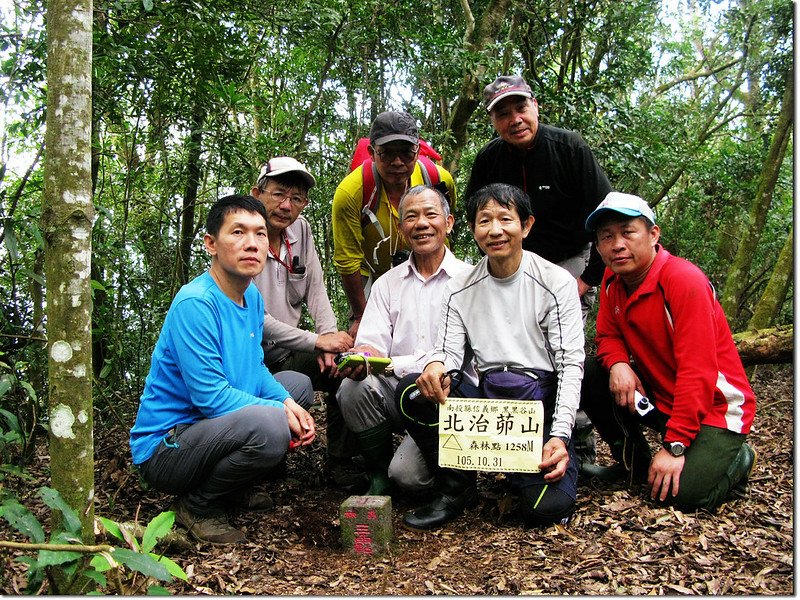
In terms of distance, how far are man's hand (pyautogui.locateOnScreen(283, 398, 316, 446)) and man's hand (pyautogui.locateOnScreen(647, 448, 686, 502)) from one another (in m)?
1.85

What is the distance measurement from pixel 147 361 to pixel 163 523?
316cm

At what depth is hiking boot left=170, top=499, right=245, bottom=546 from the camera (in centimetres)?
340

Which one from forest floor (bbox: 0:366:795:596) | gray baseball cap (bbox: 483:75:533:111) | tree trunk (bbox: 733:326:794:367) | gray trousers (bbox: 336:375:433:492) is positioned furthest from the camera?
tree trunk (bbox: 733:326:794:367)

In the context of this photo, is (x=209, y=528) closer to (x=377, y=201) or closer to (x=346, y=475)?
(x=346, y=475)

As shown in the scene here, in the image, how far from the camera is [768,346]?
5625 millimetres

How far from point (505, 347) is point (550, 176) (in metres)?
1.33

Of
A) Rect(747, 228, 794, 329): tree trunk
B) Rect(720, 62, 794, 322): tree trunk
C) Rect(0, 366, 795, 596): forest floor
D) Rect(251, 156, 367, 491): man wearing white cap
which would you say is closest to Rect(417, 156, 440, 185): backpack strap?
Rect(251, 156, 367, 491): man wearing white cap

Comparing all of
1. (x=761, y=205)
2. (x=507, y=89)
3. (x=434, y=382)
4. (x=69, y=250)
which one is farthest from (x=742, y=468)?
(x=761, y=205)

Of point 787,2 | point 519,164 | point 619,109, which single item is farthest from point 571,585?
point 787,2

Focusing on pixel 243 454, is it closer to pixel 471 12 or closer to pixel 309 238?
pixel 309 238

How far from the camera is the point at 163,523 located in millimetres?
2324

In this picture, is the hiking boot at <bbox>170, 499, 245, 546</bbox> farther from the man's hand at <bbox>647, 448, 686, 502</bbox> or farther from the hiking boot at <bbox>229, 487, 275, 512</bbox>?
the man's hand at <bbox>647, 448, 686, 502</bbox>

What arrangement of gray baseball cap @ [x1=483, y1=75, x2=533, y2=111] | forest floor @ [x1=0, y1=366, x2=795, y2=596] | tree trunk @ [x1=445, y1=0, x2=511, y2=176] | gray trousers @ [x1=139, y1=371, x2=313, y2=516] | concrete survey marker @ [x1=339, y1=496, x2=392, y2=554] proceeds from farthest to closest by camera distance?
tree trunk @ [x1=445, y1=0, x2=511, y2=176], gray baseball cap @ [x1=483, y1=75, x2=533, y2=111], gray trousers @ [x1=139, y1=371, x2=313, y2=516], concrete survey marker @ [x1=339, y1=496, x2=392, y2=554], forest floor @ [x1=0, y1=366, x2=795, y2=596]

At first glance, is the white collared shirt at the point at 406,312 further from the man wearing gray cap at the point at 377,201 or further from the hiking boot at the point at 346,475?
the hiking boot at the point at 346,475
